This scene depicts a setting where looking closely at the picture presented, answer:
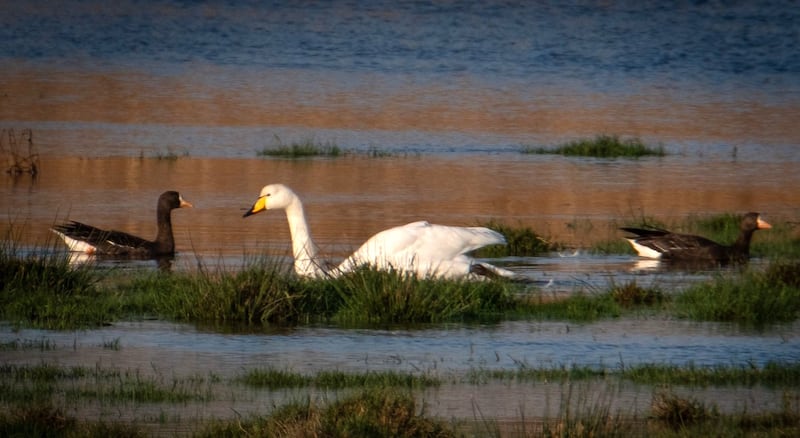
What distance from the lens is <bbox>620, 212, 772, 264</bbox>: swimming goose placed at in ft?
56.1

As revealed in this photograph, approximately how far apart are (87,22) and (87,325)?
4926cm

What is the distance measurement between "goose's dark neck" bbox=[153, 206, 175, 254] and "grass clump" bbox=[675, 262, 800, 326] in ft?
18.9

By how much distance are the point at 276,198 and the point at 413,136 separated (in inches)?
666

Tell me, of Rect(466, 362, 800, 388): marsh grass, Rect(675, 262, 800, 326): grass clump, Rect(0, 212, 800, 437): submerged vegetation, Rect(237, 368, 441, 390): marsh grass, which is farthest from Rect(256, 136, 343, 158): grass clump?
Rect(237, 368, 441, 390): marsh grass

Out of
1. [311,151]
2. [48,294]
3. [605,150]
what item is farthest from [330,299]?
[605,150]

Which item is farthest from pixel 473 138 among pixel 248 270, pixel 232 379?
pixel 232 379

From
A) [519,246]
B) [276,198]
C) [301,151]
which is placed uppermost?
[301,151]

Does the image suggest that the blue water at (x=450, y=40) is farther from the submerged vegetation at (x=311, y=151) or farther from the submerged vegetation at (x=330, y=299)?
the submerged vegetation at (x=330, y=299)

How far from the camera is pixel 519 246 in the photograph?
57.1 ft

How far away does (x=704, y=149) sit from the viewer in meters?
30.9

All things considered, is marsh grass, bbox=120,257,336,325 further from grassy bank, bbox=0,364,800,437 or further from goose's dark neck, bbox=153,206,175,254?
goose's dark neck, bbox=153,206,175,254

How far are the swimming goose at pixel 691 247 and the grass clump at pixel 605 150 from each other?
11.4 metres

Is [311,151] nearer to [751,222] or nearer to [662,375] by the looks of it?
[751,222]

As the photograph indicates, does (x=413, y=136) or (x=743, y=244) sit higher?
(x=413, y=136)
